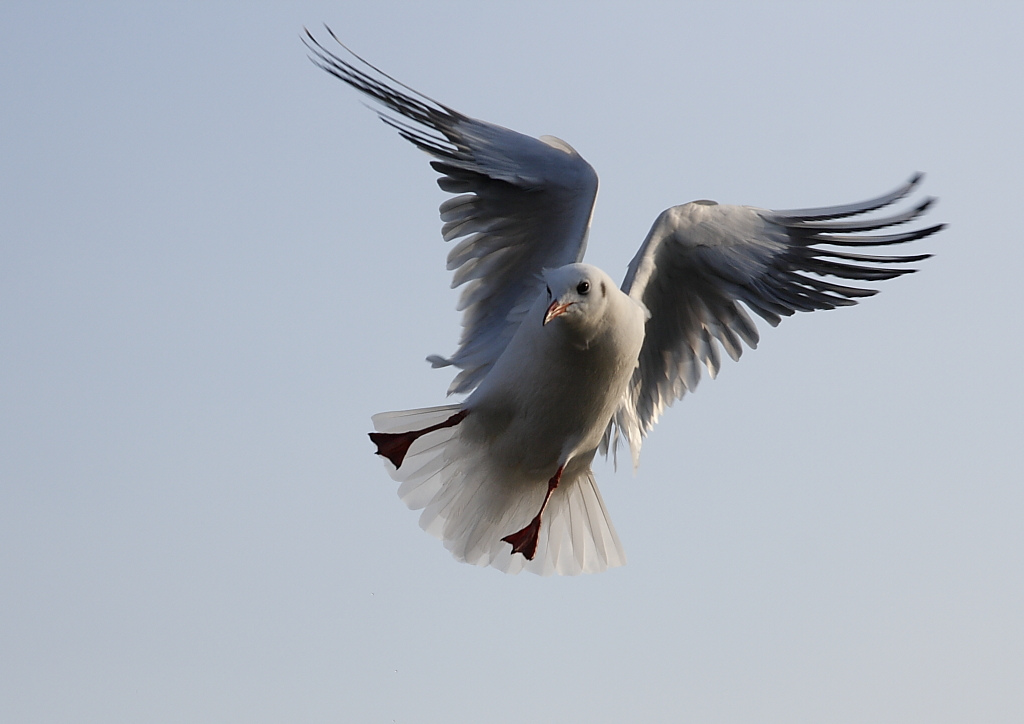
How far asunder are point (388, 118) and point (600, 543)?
2.78 meters

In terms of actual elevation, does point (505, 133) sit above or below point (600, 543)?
above

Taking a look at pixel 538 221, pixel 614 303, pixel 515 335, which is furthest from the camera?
pixel 538 221

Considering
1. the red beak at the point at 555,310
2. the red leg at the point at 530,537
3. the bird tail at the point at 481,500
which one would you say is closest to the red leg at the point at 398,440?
the bird tail at the point at 481,500

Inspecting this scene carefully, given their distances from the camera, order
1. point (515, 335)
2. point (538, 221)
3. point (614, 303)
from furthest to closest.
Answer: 1. point (538, 221)
2. point (515, 335)
3. point (614, 303)

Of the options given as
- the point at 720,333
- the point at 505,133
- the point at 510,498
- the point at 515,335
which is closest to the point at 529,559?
the point at 510,498

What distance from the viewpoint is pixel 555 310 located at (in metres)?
6.23

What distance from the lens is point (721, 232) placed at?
7445 millimetres

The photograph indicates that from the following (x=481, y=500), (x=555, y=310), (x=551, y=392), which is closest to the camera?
(x=555, y=310)

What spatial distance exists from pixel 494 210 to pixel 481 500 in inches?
64.6

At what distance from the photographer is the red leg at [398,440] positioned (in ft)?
24.6

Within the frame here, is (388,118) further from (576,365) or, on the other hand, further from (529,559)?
(529,559)

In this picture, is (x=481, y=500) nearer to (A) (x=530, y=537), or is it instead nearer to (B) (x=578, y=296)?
(A) (x=530, y=537)

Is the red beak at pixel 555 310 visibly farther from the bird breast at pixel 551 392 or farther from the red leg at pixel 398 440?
the red leg at pixel 398 440

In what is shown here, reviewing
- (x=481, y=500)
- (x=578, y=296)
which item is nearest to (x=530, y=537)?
(x=481, y=500)
